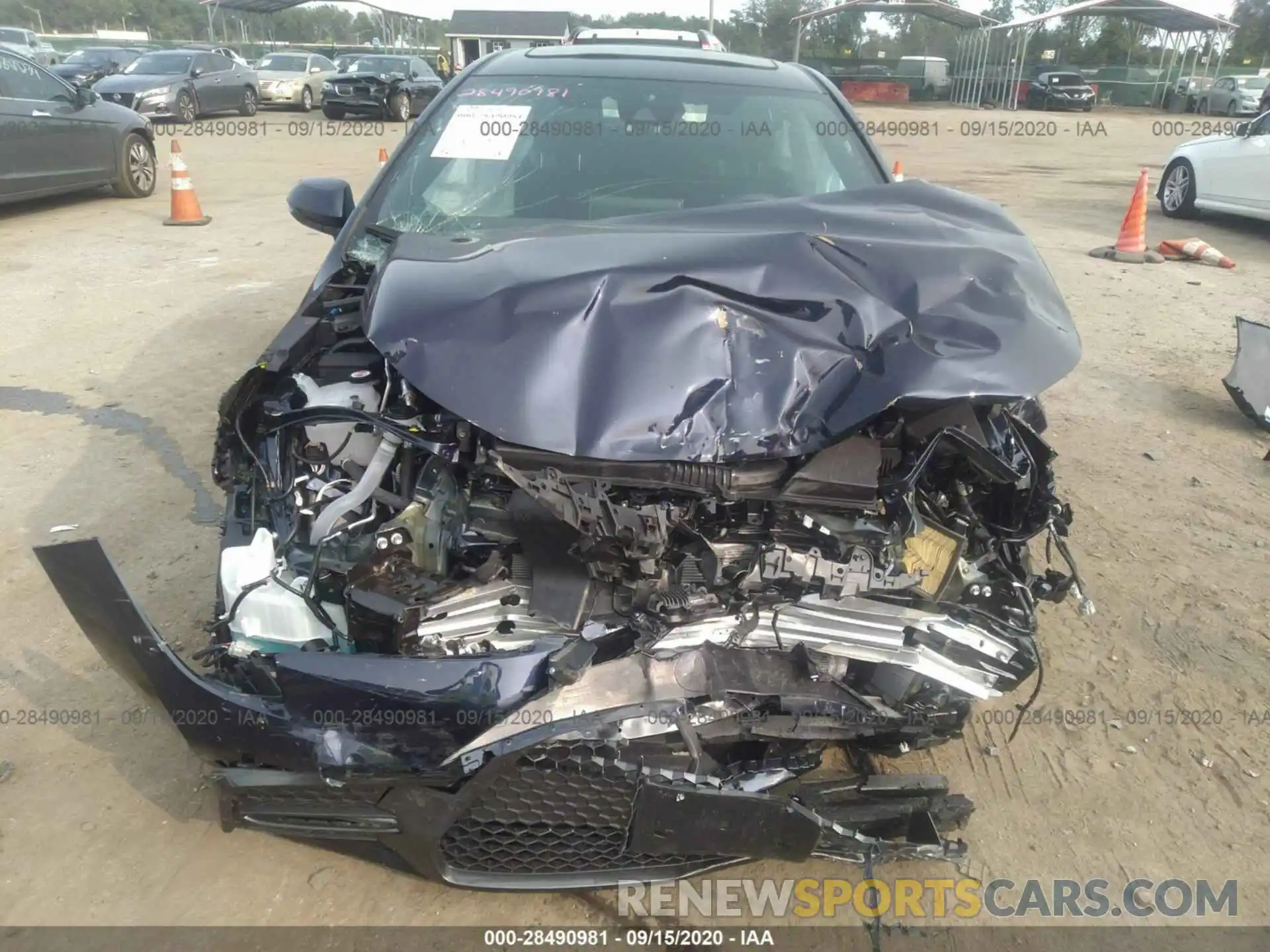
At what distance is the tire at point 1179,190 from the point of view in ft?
35.7

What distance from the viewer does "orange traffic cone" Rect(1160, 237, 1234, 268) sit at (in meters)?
8.69

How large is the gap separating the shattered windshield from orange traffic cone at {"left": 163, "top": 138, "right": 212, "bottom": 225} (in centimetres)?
669

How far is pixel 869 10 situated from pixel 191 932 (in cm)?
4126

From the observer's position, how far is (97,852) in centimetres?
222

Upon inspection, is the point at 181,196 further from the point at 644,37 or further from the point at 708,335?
the point at 708,335

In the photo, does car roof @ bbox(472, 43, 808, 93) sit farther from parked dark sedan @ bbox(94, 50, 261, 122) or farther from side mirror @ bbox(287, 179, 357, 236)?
parked dark sedan @ bbox(94, 50, 261, 122)

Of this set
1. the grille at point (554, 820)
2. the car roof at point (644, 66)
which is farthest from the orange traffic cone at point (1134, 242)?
the grille at point (554, 820)

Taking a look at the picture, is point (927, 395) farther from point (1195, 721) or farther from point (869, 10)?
point (869, 10)

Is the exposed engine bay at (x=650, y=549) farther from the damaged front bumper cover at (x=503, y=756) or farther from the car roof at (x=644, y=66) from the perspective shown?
the car roof at (x=644, y=66)

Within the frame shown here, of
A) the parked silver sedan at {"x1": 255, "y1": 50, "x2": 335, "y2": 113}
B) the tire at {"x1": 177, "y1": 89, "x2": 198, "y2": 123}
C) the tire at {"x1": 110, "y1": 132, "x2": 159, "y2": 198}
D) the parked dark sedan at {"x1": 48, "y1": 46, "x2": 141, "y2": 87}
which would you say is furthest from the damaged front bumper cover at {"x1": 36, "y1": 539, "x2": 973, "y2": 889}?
the parked silver sedan at {"x1": 255, "y1": 50, "x2": 335, "y2": 113}

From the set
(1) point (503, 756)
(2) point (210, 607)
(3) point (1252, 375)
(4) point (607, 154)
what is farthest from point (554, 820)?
(3) point (1252, 375)

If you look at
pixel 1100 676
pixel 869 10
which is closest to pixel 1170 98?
pixel 869 10

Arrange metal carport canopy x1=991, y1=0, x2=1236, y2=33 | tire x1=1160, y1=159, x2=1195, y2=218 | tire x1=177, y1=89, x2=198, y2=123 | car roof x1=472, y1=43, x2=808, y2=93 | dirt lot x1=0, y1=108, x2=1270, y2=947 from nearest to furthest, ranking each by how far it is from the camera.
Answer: dirt lot x1=0, y1=108, x2=1270, y2=947 < car roof x1=472, y1=43, x2=808, y2=93 < tire x1=1160, y1=159, x2=1195, y2=218 < tire x1=177, y1=89, x2=198, y2=123 < metal carport canopy x1=991, y1=0, x2=1236, y2=33

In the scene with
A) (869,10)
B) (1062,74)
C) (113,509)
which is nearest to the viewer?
(113,509)
